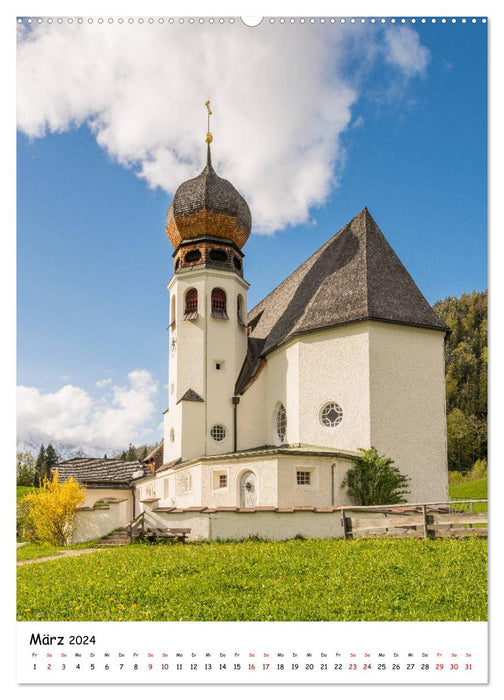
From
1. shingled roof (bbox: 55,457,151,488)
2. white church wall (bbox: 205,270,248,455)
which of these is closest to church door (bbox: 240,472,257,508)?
white church wall (bbox: 205,270,248,455)

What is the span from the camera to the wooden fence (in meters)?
12.4

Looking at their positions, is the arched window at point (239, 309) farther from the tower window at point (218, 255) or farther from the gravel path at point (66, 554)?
the gravel path at point (66, 554)

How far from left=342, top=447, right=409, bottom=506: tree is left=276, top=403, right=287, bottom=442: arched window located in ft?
13.9

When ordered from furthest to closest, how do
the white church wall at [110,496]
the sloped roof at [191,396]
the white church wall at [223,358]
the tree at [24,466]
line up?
1. the white church wall at [110,496]
2. the white church wall at [223,358]
3. the sloped roof at [191,396]
4. the tree at [24,466]

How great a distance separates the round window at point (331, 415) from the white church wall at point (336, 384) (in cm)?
11

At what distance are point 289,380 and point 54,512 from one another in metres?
8.48

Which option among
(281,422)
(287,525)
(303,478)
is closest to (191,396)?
(281,422)

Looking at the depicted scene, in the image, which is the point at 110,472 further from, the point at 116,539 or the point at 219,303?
the point at 116,539

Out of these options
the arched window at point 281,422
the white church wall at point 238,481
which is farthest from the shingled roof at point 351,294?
the white church wall at point 238,481

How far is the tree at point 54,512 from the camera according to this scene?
60.3ft

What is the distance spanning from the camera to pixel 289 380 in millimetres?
22125

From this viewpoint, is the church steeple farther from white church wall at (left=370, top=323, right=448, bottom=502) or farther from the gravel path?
the gravel path
